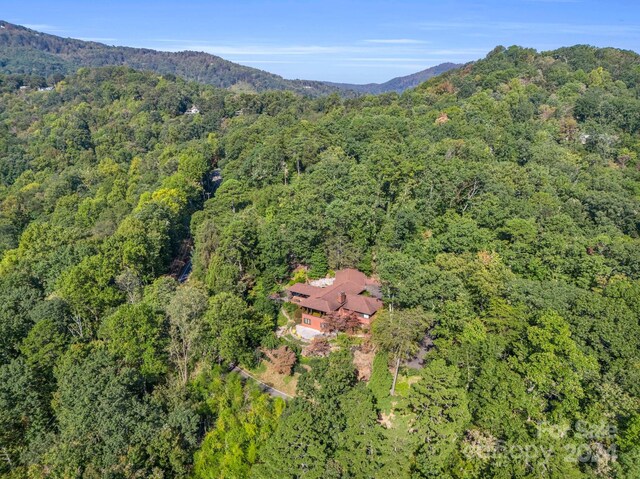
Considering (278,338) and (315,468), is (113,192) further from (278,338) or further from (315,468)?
(315,468)

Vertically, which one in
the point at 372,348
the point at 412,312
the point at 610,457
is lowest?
the point at 372,348

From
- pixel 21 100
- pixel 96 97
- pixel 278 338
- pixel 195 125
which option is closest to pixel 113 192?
pixel 195 125

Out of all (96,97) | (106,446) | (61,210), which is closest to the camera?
(106,446)

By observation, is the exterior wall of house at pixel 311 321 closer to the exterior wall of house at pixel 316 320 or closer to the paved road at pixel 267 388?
the exterior wall of house at pixel 316 320

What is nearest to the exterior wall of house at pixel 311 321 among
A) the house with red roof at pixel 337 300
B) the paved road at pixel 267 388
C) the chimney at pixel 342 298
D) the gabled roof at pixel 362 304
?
the house with red roof at pixel 337 300

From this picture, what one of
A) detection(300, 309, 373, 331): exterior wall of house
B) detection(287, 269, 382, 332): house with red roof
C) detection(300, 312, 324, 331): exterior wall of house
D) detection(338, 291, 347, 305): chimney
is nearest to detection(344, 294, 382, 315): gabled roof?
detection(287, 269, 382, 332): house with red roof

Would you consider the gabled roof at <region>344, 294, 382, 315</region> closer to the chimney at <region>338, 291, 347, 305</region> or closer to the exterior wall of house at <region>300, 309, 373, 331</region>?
the chimney at <region>338, 291, 347, 305</region>
